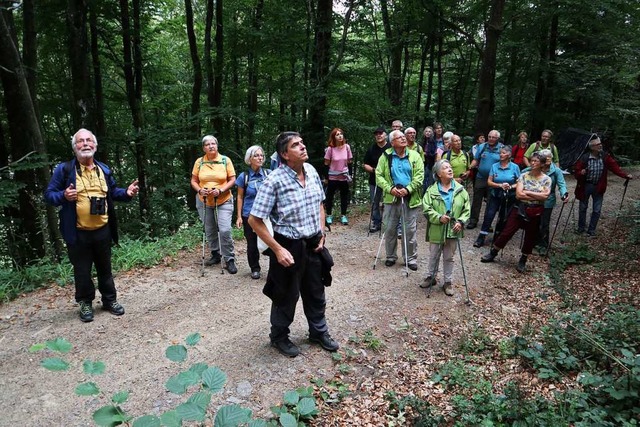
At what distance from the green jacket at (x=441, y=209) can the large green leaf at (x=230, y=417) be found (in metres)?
4.38

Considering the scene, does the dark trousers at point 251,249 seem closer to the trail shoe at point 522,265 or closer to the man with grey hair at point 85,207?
the man with grey hair at point 85,207

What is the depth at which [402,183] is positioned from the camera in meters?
6.55

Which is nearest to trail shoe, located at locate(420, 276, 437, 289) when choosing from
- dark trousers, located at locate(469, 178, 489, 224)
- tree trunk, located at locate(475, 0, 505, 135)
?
dark trousers, located at locate(469, 178, 489, 224)

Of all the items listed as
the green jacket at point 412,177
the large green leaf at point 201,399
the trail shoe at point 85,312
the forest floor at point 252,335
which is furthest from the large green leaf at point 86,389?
the green jacket at point 412,177

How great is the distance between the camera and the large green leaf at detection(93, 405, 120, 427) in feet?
6.14

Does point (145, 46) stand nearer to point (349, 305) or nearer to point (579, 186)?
point (349, 305)

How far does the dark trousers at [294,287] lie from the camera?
148 inches

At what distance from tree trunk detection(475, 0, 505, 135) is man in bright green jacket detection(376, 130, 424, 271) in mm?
4155

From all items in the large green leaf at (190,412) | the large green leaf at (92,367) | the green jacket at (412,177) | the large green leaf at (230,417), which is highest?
the green jacket at (412,177)

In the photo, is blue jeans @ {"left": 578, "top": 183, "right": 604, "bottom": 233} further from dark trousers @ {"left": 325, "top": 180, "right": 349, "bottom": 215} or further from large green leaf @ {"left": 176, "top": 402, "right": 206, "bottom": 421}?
large green leaf @ {"left": 176, "top": 402, "right": 206, "bottom": 421}

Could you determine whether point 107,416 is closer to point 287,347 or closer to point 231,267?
point 287,347

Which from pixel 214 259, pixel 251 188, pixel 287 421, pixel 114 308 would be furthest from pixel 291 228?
pixel 214 259

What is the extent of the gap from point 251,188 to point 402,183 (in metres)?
2.51

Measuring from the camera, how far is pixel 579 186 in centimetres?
892
